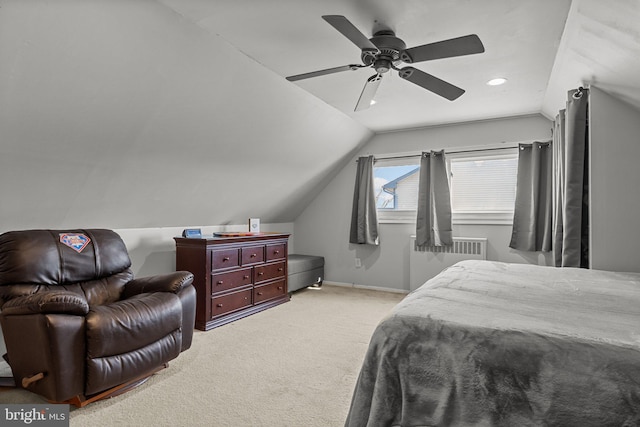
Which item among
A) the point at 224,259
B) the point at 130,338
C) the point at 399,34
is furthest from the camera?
the point at 224,259

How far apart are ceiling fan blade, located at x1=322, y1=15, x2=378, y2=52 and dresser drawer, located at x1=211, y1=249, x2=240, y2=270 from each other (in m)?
2.35

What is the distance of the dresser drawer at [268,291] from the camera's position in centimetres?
421

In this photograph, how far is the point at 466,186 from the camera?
4.91 meters

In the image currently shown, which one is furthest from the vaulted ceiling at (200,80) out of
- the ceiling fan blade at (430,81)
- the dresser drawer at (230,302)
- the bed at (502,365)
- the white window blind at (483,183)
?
the bed at (502,365)

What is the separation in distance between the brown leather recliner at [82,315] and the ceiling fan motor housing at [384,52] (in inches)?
79.2

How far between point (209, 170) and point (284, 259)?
59.3 inches

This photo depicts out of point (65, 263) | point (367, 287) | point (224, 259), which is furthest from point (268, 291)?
point (65, 263)

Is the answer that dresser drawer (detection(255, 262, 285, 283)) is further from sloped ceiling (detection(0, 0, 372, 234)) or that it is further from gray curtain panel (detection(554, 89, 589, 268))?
gray curtain panel (detection(554, 89, 589, 268))

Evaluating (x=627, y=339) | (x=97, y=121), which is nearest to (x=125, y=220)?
(x=97, y=121)

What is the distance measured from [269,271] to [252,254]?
37 centimetres

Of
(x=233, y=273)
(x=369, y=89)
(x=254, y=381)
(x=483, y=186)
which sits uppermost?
(x=369, y=89)

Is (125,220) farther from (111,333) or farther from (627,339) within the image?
(627,339)

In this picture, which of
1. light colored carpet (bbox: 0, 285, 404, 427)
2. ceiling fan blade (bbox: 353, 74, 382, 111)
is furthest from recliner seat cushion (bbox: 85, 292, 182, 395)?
ceiling fan blade (bbox: 353, 74, 382, 111)

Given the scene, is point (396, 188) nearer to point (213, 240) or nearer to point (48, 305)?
point (213, 240)
